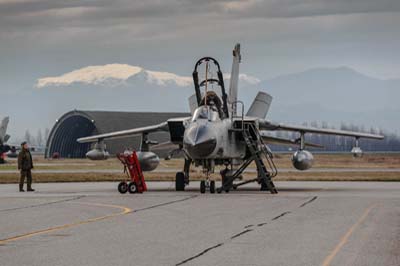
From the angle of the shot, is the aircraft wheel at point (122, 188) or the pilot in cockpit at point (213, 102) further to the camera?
the pilot in cockpit at point (213, 102)

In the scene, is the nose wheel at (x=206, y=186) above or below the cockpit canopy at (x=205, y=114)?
below

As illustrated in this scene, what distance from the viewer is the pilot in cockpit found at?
108ft

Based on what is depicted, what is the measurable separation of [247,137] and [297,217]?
12.5 meters

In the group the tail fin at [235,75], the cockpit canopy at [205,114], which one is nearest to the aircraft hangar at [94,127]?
the tail fin at [235,75]

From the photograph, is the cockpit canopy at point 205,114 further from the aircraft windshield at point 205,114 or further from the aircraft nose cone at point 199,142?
the aircraft nose cone at point 199,142

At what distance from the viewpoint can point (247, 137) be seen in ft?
108

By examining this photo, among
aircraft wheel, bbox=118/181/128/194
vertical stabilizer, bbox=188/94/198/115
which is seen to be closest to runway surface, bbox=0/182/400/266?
aircraft wheel, bbox=118/181/128/194

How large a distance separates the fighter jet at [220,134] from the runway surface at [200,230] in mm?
2807

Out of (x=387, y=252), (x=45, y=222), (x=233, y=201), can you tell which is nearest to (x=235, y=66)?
(x=233, y=201)

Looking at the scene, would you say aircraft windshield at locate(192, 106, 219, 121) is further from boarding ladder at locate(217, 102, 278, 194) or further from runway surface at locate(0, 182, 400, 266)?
runway surface at locate(0, 182, 400, 266)

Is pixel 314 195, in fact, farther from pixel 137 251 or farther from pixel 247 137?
pixel 137 251

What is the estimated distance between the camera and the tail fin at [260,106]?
1470 inches

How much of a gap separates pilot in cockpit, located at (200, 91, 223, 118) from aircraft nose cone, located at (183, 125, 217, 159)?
208 cm

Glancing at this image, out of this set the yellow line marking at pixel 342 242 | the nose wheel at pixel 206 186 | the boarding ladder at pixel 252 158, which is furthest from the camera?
the boarding ladder at pixel 252 158
